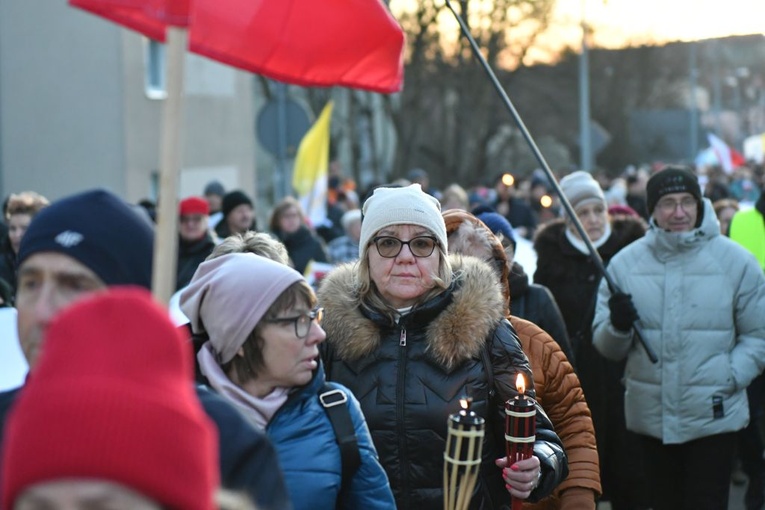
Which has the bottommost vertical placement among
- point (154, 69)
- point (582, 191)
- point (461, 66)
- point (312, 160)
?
point (582, 191)

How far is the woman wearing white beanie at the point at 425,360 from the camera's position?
411 cm

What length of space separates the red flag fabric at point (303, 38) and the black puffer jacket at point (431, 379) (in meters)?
1.66

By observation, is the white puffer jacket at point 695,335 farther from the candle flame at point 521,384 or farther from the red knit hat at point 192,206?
the red knit hat at point 192,206

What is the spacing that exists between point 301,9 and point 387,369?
214cm

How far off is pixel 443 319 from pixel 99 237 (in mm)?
1797

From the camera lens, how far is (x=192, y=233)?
9.62m

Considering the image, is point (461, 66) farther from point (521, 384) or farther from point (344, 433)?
point (344, 433)

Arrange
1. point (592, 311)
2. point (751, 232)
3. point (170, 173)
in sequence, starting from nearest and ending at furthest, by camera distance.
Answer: point (170, 173)
point (592, 311)
point (751, 232)

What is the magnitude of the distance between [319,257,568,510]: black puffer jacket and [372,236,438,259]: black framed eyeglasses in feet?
0.62

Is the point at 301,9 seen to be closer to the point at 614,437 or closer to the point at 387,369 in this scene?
the point at 387,369

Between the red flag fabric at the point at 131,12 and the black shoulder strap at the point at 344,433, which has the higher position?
the red flag fabric at the point at 131,12

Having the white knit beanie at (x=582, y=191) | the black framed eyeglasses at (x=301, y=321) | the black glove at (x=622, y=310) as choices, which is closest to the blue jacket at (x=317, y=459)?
the black framed eyeglasses at (x=301, y=321)

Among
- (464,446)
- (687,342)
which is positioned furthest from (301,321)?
(687,342)

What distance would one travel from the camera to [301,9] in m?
5.77
